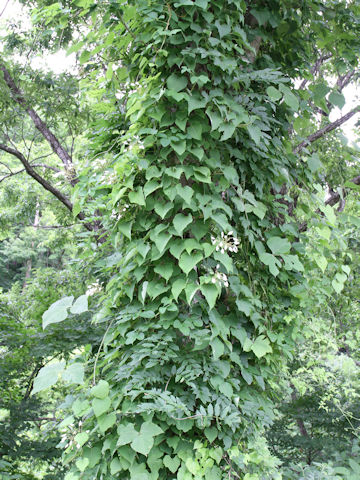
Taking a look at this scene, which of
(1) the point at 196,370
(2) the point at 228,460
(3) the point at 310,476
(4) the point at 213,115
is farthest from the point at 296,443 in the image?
(4) the point at 213,115

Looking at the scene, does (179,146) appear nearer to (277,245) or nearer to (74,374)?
(277,245)

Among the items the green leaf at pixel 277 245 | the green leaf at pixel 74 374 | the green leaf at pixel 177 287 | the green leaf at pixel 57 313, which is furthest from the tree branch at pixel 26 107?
the green leaf at pixel 74 374

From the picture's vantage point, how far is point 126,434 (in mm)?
1128

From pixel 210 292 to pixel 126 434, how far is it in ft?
1.76

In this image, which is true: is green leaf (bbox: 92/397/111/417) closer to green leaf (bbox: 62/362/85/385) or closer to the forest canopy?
the forest canopy

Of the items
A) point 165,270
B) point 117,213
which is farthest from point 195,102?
point 165,270

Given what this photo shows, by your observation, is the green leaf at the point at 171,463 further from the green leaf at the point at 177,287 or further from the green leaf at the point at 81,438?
the green leaf at the point at 177,287

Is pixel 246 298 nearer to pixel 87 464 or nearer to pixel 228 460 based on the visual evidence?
pixel 228 460

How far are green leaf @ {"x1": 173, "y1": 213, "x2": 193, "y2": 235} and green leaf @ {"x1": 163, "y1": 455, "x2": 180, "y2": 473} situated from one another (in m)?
0.77

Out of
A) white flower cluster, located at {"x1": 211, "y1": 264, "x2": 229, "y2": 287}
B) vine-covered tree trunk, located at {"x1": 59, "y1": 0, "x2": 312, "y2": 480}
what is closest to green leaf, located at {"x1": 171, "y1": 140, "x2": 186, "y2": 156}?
vine-covered tree trunk, located at {"x1": 59, "y1": 0, "x2": 312, "y2": 480}

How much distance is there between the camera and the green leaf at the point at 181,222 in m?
1.29

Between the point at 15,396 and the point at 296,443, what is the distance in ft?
10.1

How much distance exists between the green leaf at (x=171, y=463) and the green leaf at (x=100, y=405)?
0.27 m

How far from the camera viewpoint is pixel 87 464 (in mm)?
1151
